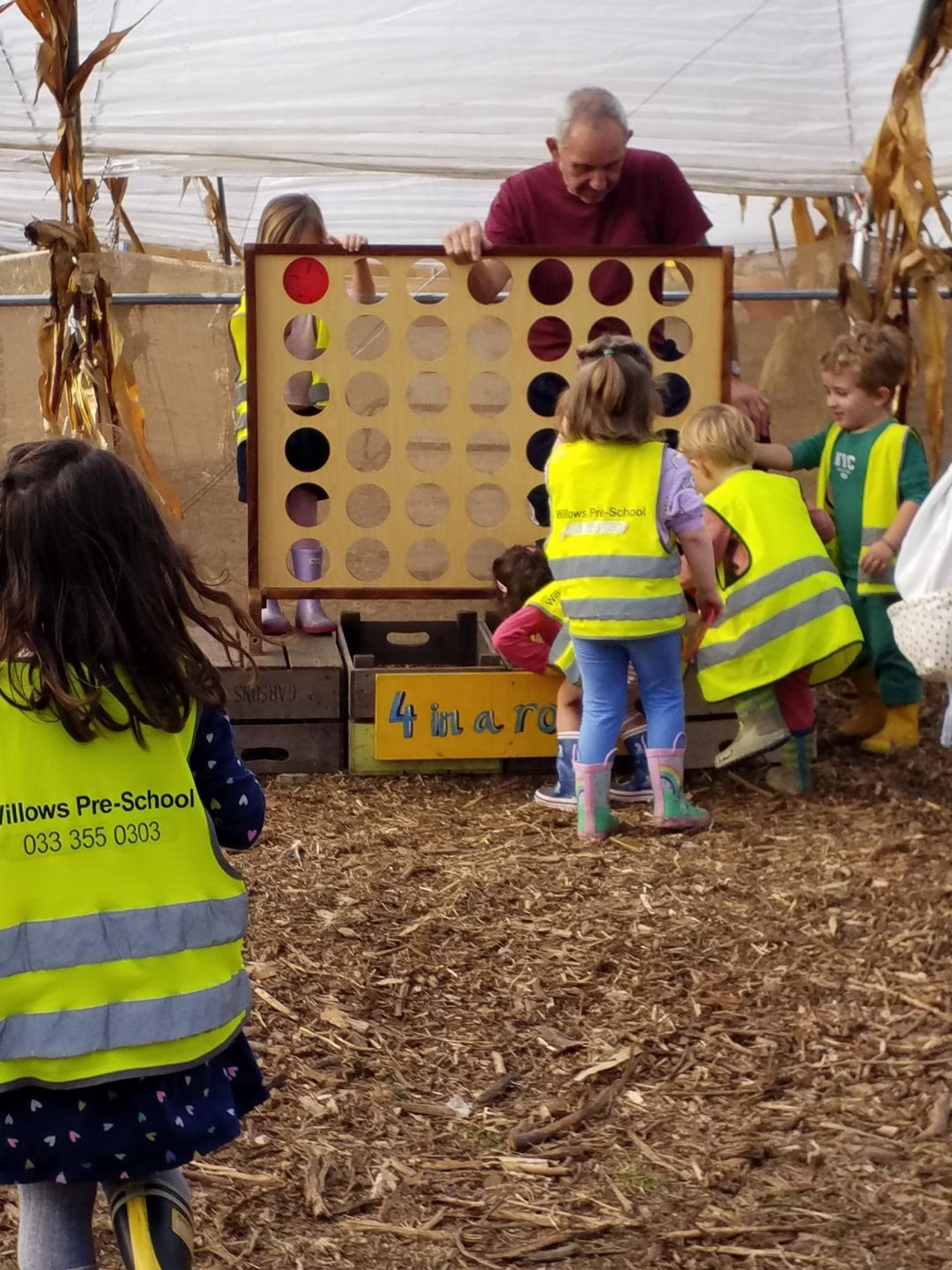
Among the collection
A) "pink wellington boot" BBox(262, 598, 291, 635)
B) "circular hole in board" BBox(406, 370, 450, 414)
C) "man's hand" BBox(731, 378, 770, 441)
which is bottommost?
"pink wellington boot" BBox(262, 598, 291, 635)

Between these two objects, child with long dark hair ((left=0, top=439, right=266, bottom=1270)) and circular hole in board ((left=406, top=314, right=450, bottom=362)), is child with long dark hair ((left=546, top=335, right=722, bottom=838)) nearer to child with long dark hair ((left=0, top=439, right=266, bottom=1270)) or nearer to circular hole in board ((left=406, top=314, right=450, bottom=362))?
child with long dark hair ((left=0, top=439, right=266, bottom=1270))

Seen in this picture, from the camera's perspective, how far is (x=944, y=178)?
7.74m

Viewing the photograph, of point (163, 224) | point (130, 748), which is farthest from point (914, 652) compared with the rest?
point (163, 224)

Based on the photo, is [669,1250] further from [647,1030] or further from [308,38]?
[308,38]

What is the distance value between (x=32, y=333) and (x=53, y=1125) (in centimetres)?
614

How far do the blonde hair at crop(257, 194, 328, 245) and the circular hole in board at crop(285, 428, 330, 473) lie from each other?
0.70 m

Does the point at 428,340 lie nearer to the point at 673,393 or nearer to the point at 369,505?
the point at 369,505

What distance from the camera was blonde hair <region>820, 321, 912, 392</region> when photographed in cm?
581

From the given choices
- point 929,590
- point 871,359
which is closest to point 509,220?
point 871,359

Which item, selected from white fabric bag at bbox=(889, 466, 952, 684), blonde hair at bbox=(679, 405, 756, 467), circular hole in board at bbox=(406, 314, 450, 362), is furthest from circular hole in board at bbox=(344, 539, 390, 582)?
white fabric bag at bbox=(889, 466, 952, 684)

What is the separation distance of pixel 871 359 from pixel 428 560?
2259 mm

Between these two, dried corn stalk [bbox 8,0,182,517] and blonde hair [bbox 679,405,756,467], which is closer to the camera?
blonde hair [bbox 679,405,756,467]

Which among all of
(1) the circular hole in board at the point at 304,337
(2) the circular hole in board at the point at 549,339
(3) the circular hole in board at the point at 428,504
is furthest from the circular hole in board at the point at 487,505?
(2) the circular hole in board at the point at 549,339

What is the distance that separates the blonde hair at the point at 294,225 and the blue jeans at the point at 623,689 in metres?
1.96
